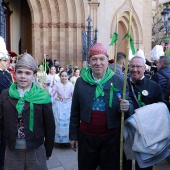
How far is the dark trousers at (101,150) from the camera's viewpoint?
3023 mm

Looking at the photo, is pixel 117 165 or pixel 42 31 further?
pixel 42 31

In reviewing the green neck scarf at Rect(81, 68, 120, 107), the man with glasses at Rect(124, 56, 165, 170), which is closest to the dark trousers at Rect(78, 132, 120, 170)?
the green neck scarf at Rect(81, 68, 120, 107)

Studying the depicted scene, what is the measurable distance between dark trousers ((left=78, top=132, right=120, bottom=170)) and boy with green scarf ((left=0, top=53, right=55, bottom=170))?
46 centimetres

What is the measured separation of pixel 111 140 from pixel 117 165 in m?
0.30

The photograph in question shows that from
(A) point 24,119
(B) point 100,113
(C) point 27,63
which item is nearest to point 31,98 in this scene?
(A) point 24,119

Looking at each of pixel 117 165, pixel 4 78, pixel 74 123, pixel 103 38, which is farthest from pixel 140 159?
pixel 103 38

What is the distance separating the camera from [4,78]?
4.10 meters

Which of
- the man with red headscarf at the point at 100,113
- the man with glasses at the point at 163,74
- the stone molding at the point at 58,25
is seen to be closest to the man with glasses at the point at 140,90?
the man with red headscarf at the point at 100,113

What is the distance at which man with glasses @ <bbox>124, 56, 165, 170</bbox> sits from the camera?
11.5ft

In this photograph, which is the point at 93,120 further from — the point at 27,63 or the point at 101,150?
the point at 27,63

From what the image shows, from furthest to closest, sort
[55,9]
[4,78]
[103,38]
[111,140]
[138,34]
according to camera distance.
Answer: [138,34], [103,38], [55,9], [4,78], [111,140]

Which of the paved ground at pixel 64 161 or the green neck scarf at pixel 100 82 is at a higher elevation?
the green neck scarf at pixel 100 82

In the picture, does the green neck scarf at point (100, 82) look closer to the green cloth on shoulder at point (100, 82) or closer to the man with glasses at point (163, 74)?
the green cloth on shoulder at point (100, 82)

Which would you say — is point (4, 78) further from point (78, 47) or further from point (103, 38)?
point (103, 38)
